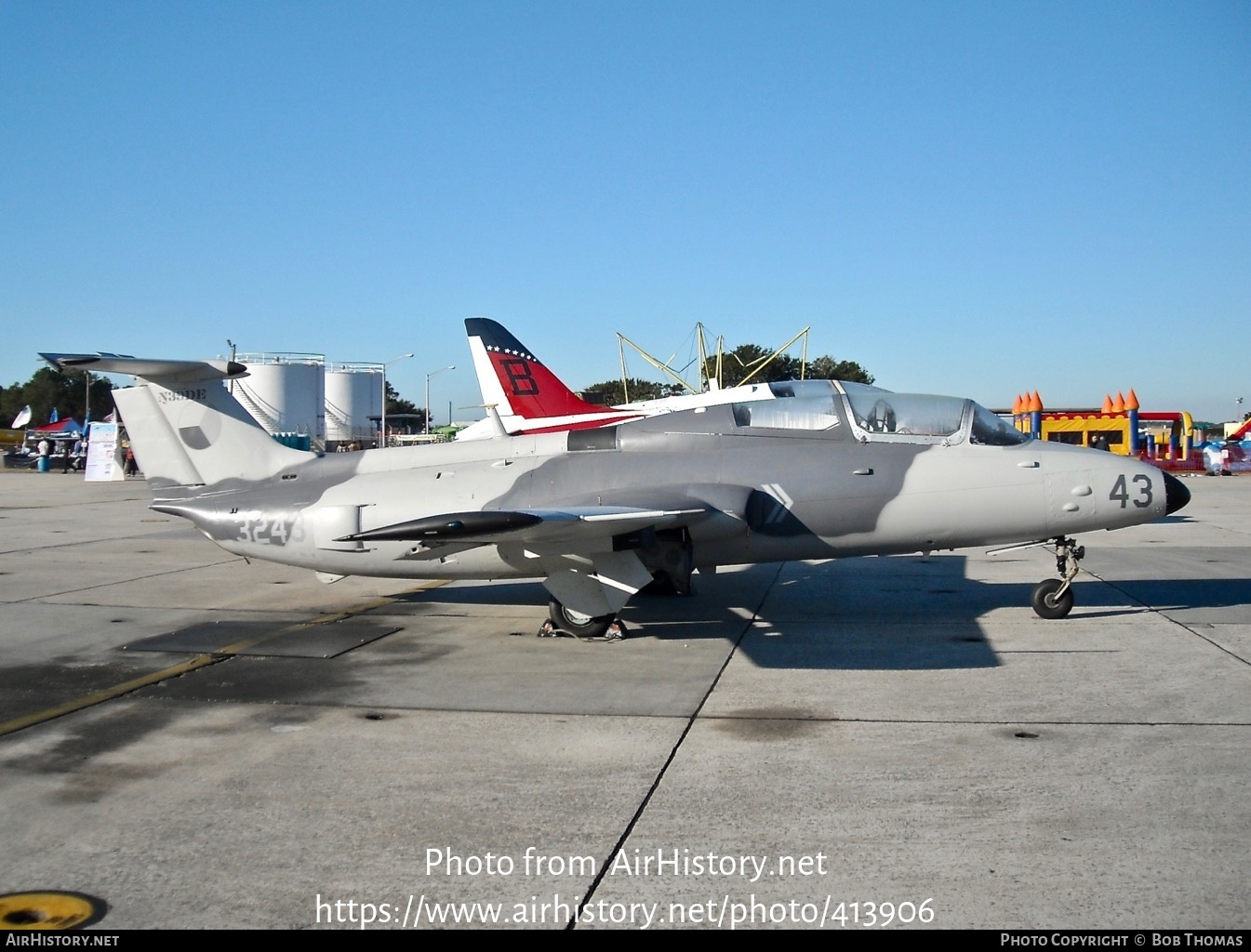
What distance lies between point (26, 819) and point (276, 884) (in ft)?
6.61

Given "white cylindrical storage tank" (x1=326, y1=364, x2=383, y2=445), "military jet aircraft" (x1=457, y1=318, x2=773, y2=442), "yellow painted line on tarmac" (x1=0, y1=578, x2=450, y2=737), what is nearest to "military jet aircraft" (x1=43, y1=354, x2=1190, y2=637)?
"yellow painted line on tarmac" (x1=0, y1=578, x2=450, y2=737)

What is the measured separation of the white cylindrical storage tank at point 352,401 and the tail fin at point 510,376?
176ft

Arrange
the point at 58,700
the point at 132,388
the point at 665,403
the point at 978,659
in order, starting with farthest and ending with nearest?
the point at 665,403, the point at 132,388, the point at 978,659, the point at 58,700

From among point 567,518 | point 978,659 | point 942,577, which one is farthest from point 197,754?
point 942,577

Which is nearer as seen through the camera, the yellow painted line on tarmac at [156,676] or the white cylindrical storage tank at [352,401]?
the yellow painted line on tarmac at [156,676]

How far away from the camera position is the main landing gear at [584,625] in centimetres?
1038

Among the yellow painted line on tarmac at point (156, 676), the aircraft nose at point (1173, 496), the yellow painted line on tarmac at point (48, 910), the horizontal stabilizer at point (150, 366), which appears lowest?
the yellow painted line on tarmac at point (48, 910)

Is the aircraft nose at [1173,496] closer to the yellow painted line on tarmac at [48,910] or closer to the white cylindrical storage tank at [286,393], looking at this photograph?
the yellow painted line on tarmac at [48,910]

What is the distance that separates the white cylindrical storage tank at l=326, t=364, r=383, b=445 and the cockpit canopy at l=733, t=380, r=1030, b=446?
232ft

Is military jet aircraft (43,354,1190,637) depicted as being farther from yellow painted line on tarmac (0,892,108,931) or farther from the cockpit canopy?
yellow painted line on tarmac (0,892,108,931)

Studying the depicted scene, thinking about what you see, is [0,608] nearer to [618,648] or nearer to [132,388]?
[132,388]

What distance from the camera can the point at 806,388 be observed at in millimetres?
11211

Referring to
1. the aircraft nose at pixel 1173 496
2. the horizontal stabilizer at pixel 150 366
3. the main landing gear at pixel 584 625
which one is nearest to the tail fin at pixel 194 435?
the horizontal stabilizer at pixel 150 366

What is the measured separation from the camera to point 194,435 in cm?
1212
